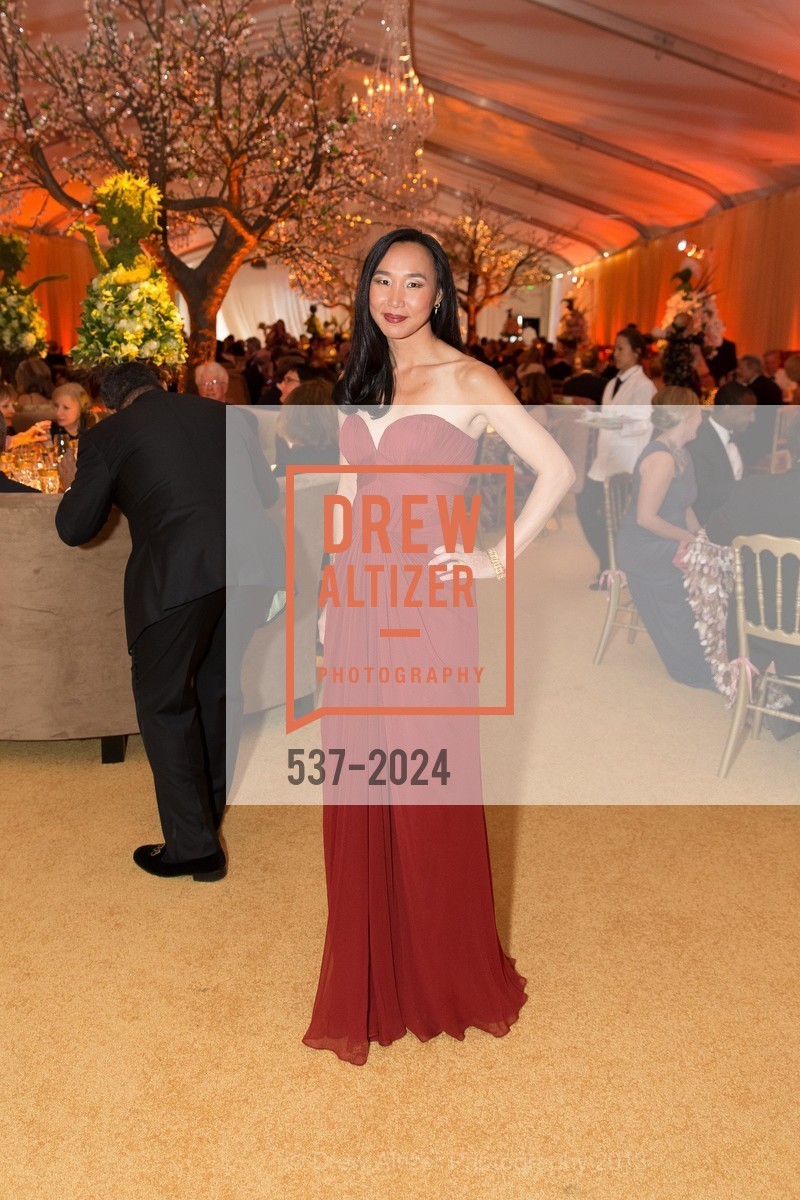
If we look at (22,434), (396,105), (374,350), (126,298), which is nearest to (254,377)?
(396,105)

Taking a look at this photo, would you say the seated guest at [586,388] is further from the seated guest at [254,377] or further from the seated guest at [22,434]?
the seated guest at [22,434]

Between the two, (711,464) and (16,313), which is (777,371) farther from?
(16,313)

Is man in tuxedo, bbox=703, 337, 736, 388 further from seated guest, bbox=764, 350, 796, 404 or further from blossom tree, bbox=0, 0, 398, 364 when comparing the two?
blossom tree, bbox=0, 0, 398, 364

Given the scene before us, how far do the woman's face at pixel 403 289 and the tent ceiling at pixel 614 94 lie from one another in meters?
8.08

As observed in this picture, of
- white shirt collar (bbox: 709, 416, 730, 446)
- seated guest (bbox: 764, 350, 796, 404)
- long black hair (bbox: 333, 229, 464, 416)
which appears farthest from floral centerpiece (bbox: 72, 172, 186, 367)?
seated guest (bbox: 764, 350, 796, 404)

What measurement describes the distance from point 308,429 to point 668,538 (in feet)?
5.75

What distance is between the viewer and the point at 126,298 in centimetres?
388

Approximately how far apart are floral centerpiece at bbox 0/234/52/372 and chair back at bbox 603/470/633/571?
413 cm

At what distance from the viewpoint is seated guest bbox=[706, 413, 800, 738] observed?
12.3 ft

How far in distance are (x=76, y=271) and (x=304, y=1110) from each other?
915 inches

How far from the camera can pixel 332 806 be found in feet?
7.00

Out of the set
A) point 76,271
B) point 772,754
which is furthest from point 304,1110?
point 76,271

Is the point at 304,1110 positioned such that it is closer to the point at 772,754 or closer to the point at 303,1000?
the point at 303,1000

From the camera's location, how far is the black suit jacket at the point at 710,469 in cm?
512
